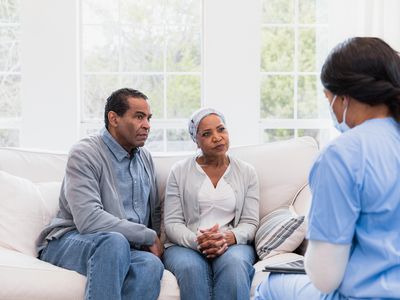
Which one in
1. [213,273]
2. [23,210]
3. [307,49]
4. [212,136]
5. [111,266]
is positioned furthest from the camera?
[307,49]

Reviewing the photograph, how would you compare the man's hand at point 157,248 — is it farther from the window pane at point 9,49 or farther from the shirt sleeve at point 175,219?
the window pane at point 9,49

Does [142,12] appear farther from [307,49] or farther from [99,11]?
[307,49]

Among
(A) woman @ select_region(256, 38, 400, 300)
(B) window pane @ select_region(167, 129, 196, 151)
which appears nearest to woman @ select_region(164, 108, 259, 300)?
(B) window pane @ select_region(167, 129, 196, 151)

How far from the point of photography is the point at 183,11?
165 inches

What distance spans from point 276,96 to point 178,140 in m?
0.73

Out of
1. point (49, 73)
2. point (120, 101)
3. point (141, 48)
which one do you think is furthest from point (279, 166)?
point (49, 73)

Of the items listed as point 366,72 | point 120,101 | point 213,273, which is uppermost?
point 366,72

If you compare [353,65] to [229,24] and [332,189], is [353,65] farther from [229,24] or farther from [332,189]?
[229,24]

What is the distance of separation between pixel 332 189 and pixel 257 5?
9.21 ft

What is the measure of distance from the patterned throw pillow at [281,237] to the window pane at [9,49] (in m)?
2.17

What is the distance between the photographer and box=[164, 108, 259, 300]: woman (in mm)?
2781

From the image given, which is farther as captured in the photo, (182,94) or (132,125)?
(182,94)

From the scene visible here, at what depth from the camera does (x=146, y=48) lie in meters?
4.20

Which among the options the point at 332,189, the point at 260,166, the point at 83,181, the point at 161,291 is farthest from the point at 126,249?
the point at 332,189
